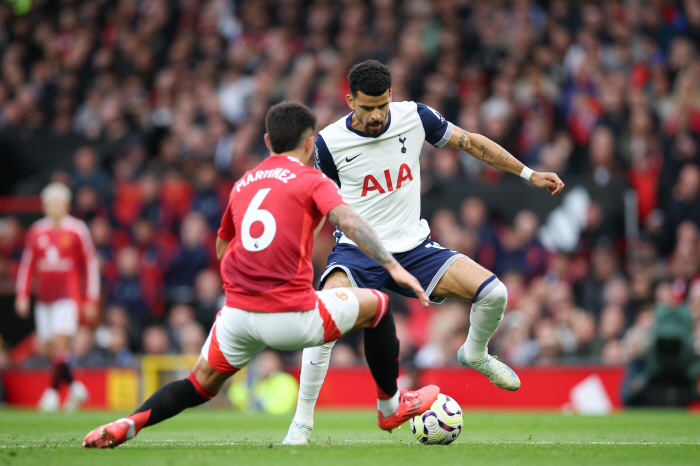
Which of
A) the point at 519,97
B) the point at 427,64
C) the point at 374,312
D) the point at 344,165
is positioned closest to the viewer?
the point at 374,312

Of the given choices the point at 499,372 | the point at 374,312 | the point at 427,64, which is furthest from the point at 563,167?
the point at 374,312

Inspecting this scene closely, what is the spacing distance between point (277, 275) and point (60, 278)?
7.48 m

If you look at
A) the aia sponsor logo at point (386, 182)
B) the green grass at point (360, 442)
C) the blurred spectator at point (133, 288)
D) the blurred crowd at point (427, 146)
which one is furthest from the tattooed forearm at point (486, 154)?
the blurred spectator at point (133, 288)

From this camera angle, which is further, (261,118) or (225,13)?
(225,13)

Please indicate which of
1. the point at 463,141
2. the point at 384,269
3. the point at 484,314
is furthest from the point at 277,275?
the point at 463,141

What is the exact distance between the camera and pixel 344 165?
641cm

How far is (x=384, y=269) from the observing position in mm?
6285

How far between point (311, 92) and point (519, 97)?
3736 millimetres

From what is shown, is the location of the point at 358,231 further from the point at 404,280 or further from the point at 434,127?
the point at 434,127

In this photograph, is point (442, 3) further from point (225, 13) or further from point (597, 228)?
point (597, 228)

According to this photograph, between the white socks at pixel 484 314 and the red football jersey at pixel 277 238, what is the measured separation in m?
1.57

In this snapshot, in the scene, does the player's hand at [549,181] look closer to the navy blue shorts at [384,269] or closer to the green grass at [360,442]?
the navy blue shorts at [384,269]

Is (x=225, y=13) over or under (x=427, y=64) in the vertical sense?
over

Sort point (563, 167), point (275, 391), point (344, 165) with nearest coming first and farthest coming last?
point (344, 165)
point (275, 391)
point (563, 167)
